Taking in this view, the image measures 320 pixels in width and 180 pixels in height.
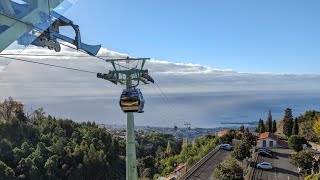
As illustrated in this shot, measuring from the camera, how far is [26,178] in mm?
23781

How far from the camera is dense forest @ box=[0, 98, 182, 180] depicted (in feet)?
82.5

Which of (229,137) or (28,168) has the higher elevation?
(229,137)

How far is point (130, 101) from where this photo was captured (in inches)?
414

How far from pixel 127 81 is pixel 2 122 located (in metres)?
23.2

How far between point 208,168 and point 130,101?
1240 cm

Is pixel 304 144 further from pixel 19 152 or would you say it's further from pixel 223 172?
pixel 19 152

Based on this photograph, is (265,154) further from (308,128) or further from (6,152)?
(6,152)

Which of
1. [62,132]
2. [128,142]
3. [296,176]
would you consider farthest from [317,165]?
[62,132]

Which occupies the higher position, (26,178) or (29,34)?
(29,34)

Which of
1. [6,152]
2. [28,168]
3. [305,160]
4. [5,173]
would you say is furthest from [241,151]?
[6,152]

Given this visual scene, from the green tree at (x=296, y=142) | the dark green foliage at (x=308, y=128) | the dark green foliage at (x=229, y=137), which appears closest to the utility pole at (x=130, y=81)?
the green tree at (x=296, y=142)

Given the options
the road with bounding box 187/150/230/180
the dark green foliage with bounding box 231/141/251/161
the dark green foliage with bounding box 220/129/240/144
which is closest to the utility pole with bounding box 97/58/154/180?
the road with bounding box 187/150/230/180

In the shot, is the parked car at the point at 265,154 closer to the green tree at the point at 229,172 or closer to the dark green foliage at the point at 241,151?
the dark green foliage at the point at 241,151

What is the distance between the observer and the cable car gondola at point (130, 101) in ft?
34.5
